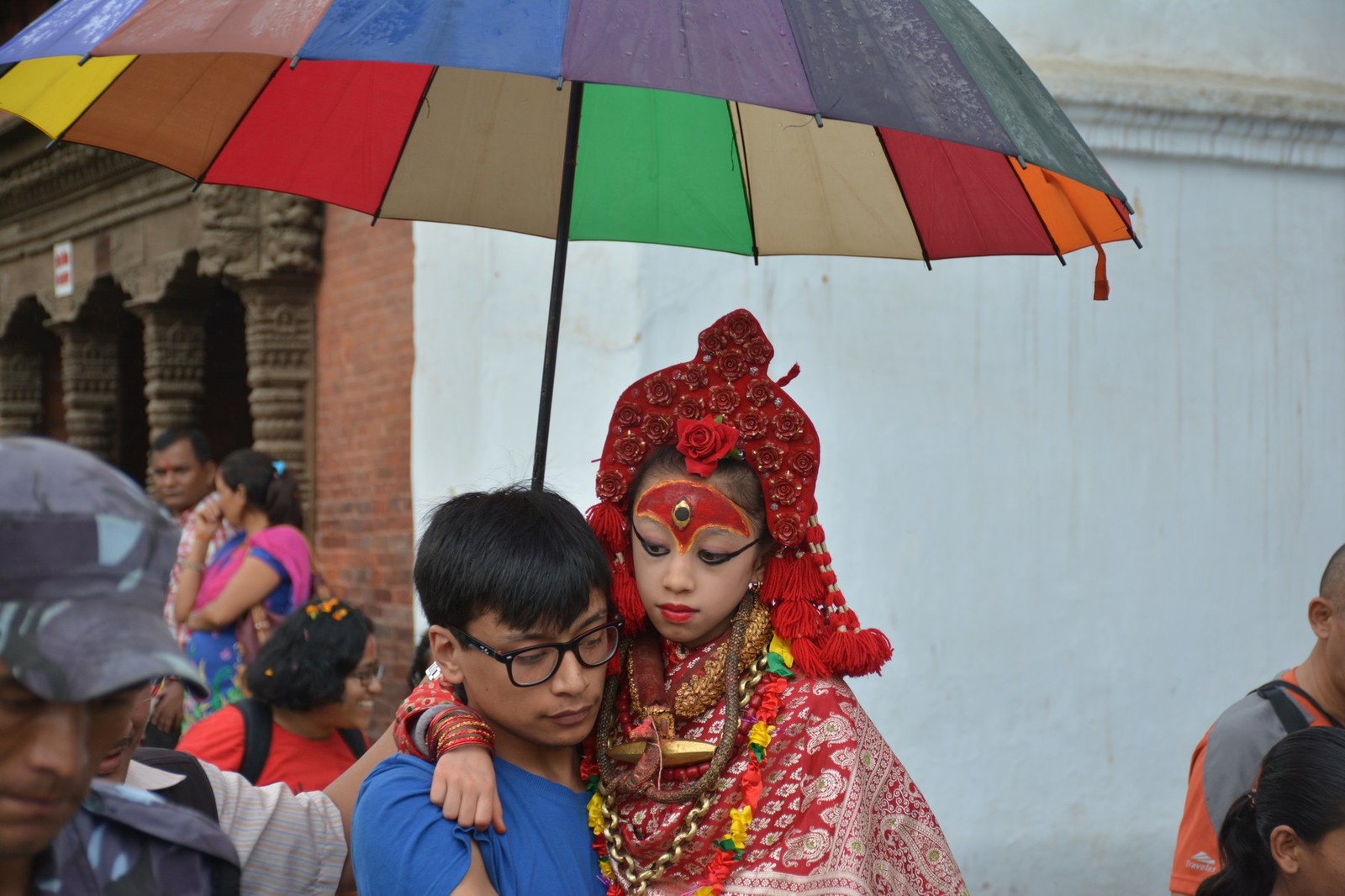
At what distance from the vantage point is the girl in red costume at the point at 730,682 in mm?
2041

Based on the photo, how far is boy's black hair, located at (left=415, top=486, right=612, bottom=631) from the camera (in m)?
1.92

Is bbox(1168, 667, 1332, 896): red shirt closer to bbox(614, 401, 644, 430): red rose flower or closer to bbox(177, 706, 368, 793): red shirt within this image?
bbox(614, 401, 644, 430): red rose flower

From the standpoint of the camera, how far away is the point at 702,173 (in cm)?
301

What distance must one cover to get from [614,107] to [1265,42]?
12.4ft

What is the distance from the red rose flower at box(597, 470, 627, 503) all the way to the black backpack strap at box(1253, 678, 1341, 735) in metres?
1.47

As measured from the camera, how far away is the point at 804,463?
226 cm

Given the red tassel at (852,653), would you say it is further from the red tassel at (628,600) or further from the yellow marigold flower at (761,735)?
the red tassel at (628,600)

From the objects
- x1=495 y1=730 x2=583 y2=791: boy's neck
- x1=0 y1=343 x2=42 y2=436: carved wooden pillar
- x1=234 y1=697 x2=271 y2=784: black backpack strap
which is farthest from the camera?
x1=0 y1=343 x2=42 y2=436: carved wooden pillar

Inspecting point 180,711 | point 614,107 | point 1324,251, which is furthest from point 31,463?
point 1324,251

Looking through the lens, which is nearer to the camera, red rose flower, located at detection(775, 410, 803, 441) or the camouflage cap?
the camouflage cap

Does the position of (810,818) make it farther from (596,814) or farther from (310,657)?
(310,657)

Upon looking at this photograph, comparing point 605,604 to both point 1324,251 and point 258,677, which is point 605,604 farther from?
point 1324,251

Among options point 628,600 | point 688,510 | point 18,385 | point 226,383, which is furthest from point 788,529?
point 18,385

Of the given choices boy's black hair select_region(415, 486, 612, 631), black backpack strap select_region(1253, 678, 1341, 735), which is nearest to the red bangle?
boy's black hair select_region(415, 486, 612, 631)
